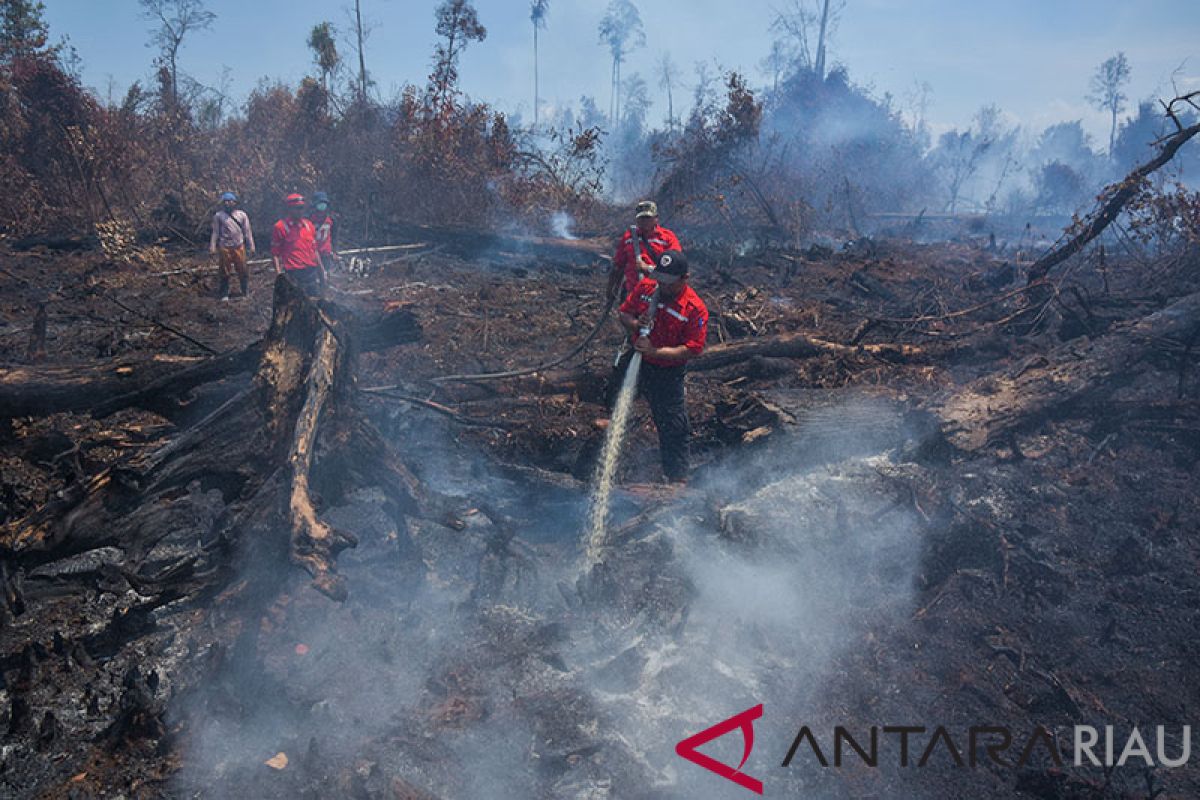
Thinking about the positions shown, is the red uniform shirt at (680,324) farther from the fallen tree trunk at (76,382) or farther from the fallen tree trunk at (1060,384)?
the fallen tree trunk at (76,382)

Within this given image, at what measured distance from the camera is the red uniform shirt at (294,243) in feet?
26.0

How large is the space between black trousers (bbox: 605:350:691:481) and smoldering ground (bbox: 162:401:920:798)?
28 cm

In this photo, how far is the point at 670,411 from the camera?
5.23 metres

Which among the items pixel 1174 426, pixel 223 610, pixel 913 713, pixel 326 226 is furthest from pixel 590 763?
pixel 326 226

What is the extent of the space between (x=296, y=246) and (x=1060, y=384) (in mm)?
8837

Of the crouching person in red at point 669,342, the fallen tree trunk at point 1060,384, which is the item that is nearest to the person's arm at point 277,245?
the crouching person in red at point 669,342

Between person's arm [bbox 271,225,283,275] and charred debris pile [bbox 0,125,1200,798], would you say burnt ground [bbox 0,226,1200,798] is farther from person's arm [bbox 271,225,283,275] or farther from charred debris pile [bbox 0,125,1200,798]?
person's arm [bbox 271,225,283,275]

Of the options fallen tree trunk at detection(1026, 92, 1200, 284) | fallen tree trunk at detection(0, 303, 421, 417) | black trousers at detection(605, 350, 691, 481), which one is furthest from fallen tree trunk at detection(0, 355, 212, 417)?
fallen tree trunk at detection(1026, 92, 1200, 284)

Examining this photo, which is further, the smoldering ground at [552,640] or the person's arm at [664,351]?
the person's arm at [664,351]

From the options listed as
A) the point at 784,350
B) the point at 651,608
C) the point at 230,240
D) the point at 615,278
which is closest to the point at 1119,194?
the point at 784,350

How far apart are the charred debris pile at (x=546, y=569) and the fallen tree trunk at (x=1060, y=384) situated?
0.03 metres

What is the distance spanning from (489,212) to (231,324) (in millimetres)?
9115

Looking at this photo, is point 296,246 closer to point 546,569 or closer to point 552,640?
point 546,569

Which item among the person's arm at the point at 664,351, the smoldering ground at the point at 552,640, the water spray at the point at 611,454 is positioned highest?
the person's arm at the point at 664,351
